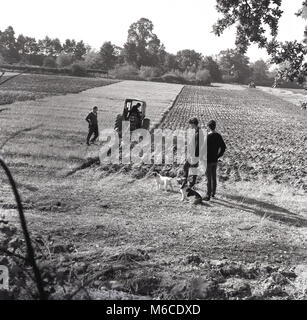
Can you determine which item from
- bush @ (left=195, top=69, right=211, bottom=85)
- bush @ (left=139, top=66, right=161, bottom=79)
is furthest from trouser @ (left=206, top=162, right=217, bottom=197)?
bush @ (left=139, top=66, right=161, bottom=79)

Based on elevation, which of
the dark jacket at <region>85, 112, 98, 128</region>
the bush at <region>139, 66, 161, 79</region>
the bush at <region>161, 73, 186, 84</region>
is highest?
the bush at <region>139, 66, 161, 79</region>

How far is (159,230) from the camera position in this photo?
25.4ft

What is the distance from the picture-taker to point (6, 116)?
21875mm

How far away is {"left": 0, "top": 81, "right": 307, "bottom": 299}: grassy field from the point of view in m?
5.71

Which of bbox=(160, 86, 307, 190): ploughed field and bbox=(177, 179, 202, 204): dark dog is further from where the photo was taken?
bbox=(160, 86, 307, 190): ploughed field

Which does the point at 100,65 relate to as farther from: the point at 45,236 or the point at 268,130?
the point at 45,236

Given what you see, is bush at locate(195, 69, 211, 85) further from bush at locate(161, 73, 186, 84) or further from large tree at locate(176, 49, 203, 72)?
large tree at locate(176, 49, 203, 72)

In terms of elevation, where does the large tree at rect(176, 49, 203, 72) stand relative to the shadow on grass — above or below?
above

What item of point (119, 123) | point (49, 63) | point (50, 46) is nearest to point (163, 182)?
point (119, 123)

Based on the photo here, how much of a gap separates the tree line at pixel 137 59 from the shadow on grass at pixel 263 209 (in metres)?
73.4

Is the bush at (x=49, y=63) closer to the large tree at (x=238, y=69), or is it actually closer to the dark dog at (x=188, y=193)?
the large tree at (x=238, y=69)

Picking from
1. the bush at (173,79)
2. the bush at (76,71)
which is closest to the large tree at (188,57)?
the bush at (173,79)

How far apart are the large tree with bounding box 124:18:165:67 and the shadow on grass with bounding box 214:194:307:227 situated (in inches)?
3556

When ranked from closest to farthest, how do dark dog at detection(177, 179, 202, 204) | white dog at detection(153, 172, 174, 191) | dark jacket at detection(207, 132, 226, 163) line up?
1. dark dog at detection(177, 179, 202, 204)
2. dark jacket at detection(207, 132, 226, 163)
3. white dog at detection(153, 172, 174, 191)
